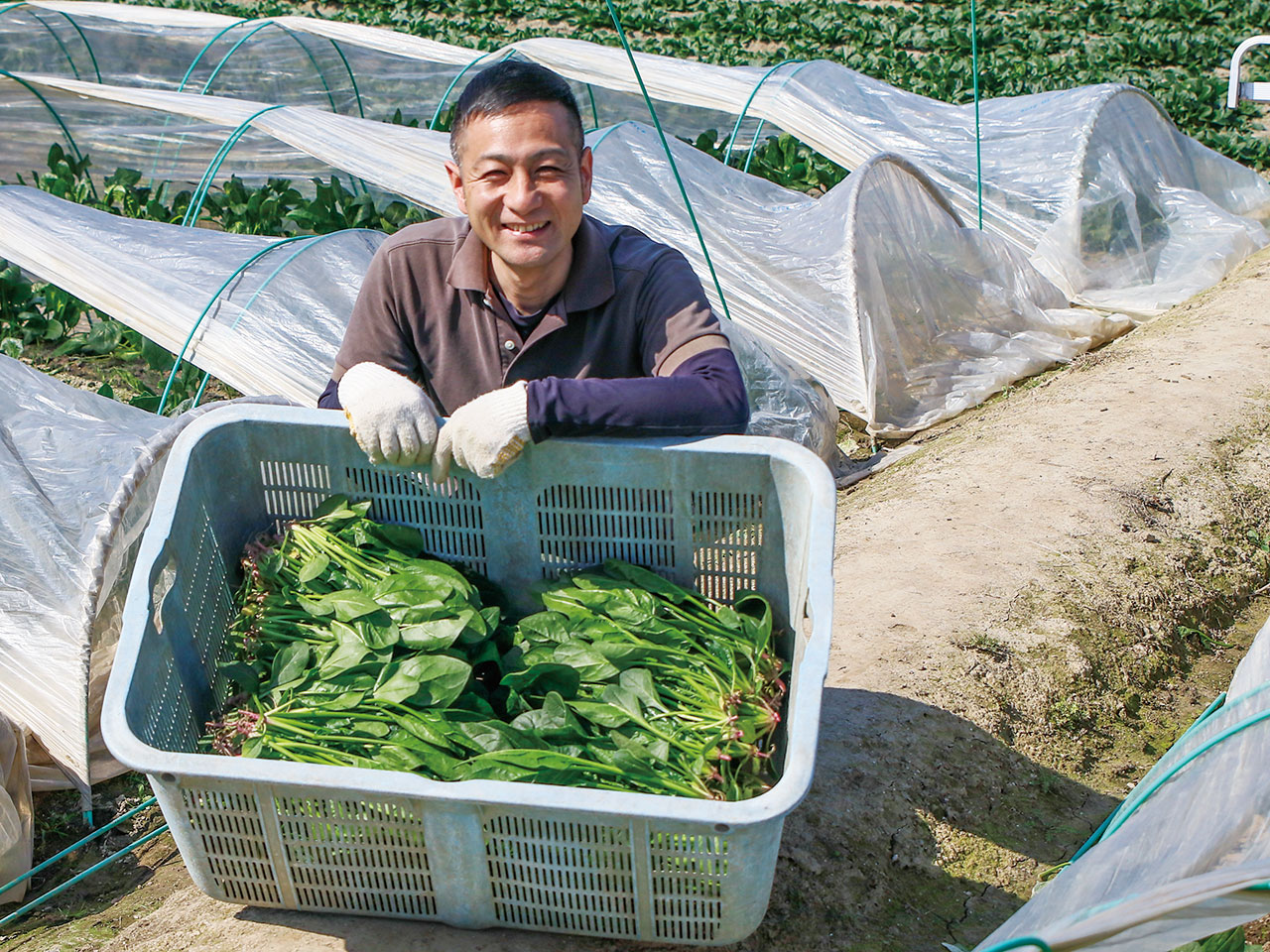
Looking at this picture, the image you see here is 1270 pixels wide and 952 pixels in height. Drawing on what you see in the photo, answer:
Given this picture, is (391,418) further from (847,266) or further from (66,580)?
(847,266)

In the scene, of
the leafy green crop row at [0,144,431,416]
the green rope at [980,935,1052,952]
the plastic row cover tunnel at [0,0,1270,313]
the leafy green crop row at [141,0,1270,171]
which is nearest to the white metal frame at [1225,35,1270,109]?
the plastic row cover tunnel at [0,0,1270,313]

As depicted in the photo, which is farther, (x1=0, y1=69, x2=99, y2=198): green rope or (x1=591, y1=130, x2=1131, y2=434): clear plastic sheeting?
(x1=0, y1=69, x2=99, y2=198): green rope

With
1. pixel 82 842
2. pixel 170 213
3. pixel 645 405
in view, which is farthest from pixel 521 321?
pixel 170 213

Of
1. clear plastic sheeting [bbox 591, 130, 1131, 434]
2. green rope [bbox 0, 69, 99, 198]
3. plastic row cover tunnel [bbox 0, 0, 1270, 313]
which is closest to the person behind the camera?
clear plastic sheeting [bbox 591, 130, 1131, 434]

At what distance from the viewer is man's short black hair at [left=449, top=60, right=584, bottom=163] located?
8.07 ft

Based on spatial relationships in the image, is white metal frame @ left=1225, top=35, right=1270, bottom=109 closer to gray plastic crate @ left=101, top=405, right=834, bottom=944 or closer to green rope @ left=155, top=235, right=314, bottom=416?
gray plastic crate @ left=101, top=405, right=834, bottom=944

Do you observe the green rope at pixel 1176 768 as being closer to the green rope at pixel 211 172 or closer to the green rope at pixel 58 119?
the green rope at pixel 211 172

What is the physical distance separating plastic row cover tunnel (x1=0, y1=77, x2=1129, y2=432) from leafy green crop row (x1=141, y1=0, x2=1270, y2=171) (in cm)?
419

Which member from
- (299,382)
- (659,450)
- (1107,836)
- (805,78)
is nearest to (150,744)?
(659,450)

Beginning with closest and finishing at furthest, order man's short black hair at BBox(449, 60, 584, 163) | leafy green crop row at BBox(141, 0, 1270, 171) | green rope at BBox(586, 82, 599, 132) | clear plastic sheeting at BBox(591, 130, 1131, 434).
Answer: man's short black hair at BBox(449, 60, 584, 163), clear plastic sheeting at BBox(591, 130, 1131, 434), green rope at BBox(586, 82, 599, 132), leafy green crop row at BBox(141, 0, 1270, 171)

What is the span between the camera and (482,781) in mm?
1809

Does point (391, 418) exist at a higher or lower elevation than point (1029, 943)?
higher

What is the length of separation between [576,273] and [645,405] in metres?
0.42

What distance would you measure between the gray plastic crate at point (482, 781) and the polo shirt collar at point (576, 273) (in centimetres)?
40
